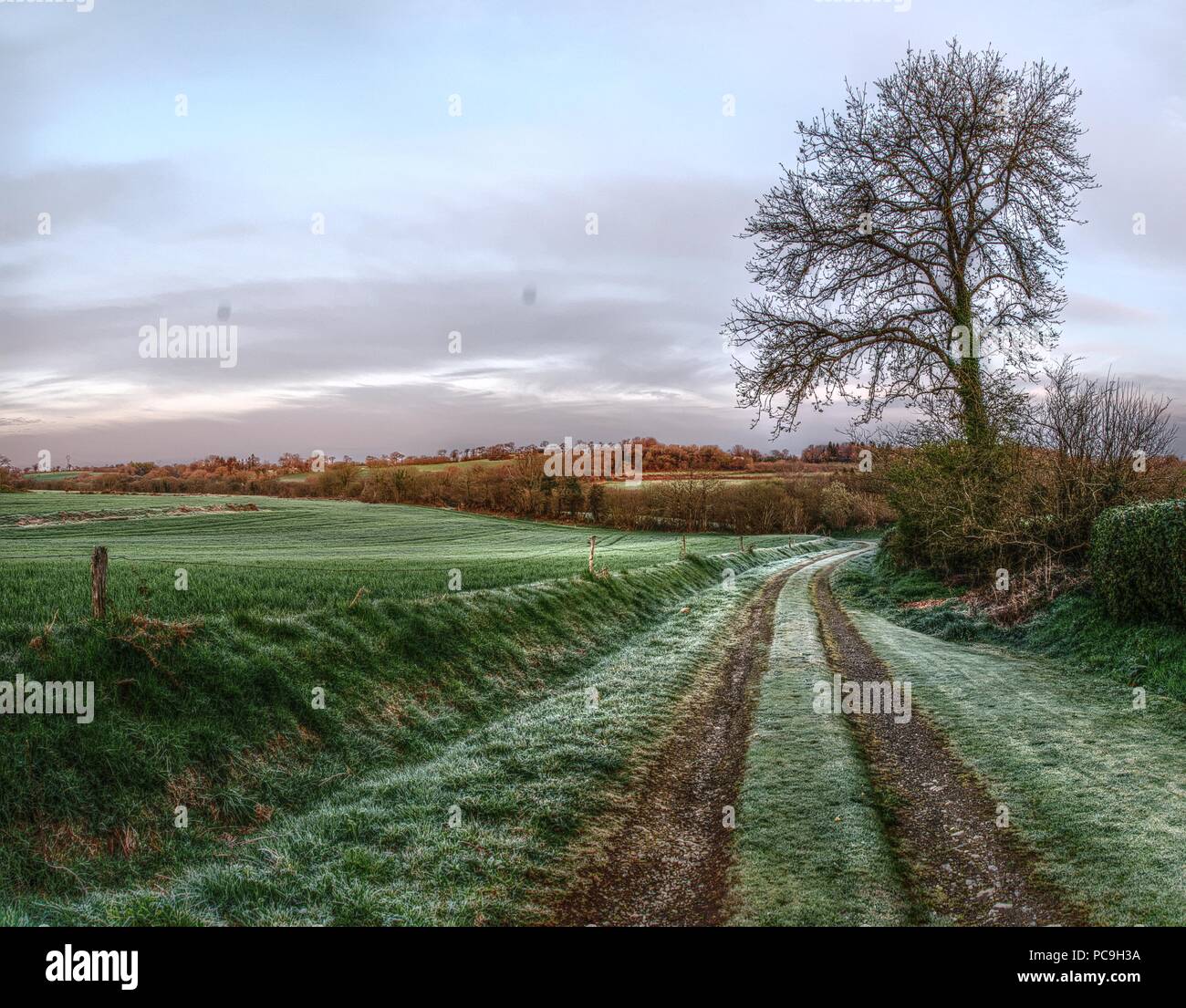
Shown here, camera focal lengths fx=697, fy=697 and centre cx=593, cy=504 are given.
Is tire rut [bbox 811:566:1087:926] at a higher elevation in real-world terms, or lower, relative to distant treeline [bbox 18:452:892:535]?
lower

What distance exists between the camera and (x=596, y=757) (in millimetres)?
9086

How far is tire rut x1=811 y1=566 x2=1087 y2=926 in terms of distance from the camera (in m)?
5.36

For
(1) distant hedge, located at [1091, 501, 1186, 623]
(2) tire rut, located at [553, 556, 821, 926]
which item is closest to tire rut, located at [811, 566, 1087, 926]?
(2) tire rut, located at [553, 556, 821, 926]

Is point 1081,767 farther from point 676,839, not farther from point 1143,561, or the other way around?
point 1143,561

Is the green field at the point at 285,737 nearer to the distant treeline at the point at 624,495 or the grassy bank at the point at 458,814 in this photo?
the grassy bank at the point at 458,814

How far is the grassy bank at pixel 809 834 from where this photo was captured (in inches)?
212

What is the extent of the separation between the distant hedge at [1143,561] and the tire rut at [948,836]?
20.3 feet

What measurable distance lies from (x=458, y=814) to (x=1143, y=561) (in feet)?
45.7

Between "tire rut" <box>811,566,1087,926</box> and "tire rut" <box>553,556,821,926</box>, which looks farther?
"tire rut" <box>553,556,821,926</box>

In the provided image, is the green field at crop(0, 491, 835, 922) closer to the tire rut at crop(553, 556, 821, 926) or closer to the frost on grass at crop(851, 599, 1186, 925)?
the tire rut at crop(553, 556, 821, 926)

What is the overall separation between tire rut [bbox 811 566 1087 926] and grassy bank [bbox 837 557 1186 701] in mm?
4613
